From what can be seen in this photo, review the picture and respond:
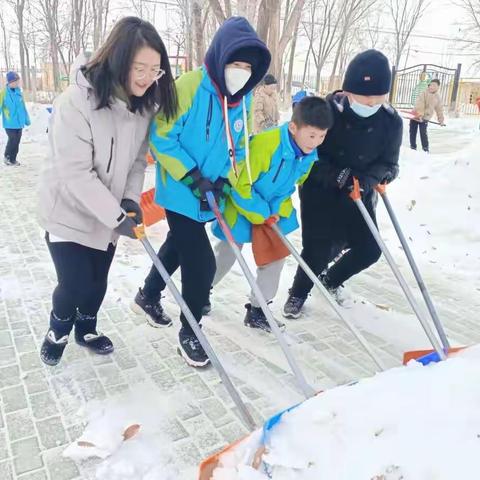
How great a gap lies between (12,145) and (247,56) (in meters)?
8.38

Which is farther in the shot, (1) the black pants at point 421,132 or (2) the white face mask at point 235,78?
(1) the black pants at point 421,132

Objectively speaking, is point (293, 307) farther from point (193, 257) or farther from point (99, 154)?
point (99, 154)

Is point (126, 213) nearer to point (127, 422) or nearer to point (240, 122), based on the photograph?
point (240, 122)

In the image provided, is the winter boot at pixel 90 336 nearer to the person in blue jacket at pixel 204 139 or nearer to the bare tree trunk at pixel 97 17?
the person in blue jacket at pixel 204 139

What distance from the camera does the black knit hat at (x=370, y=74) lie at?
9.05ft

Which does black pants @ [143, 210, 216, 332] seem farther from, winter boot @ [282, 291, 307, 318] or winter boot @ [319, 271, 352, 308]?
winter boot @ [319, 271, 352, 308]

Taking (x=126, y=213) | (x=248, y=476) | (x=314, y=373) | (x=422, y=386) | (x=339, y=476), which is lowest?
(x=314, y=373)

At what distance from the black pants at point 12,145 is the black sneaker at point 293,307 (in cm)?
782

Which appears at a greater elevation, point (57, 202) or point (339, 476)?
point (57, 202)

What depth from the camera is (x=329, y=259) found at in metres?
3.46

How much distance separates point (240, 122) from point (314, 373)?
1465 mm

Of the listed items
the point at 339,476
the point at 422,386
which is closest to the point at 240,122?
the point at 422,386

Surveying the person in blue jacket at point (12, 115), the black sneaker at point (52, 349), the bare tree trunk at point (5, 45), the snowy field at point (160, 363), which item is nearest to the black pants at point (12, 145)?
the person in blue jacket at point (12, 115)

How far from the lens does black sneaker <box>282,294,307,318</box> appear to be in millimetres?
3541
